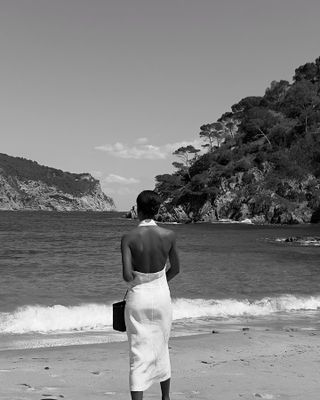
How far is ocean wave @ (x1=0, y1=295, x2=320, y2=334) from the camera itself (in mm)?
11898

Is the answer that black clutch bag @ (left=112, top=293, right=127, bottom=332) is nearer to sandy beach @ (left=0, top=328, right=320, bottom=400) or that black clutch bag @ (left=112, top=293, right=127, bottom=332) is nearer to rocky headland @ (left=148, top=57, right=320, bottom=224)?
sandy beach @ (left=0, top=328, right=320, bottom=400)

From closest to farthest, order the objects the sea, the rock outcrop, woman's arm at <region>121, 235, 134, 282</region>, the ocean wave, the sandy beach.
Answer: woman's arm at <region>121, 235, 134, 282</region> < the sandy beach < the sea < the ocean wave < the rock outcrop

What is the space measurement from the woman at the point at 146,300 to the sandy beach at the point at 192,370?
1.16 meters

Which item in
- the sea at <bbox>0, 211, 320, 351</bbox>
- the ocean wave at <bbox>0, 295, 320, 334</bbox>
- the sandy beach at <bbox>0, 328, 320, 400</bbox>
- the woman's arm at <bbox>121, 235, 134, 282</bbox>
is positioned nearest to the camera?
the woman's arm at <bbox>121, 235, 134, 282</bbox>

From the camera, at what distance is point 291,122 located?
110 m

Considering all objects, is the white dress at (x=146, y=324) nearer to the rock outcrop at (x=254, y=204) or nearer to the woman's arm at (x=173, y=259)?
the woman's arm at (x=173, y=259)

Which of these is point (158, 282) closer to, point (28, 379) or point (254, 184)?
point (28, 379)

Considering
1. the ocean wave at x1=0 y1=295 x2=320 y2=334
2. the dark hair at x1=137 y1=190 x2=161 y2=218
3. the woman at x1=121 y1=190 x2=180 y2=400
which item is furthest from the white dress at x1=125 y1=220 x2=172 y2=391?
the ocean wave at x1=0 y1=295 x2=320 y2=334

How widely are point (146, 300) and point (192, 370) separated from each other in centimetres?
310

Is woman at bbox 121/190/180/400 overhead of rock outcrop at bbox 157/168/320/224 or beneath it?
beneath

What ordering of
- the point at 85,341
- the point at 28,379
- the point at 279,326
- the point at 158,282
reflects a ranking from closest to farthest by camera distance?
the point at 158,282, the point at 28,379, the point at 85,341, the point at 279,326

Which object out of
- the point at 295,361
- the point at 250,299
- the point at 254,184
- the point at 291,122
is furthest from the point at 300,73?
the point at 295,361

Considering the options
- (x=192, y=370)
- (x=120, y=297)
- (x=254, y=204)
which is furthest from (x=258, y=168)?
(x=192, y=370)

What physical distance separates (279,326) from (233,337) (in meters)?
2.38
